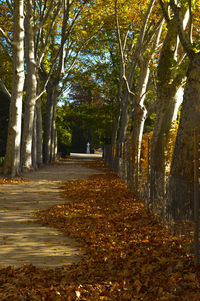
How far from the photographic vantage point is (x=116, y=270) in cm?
513

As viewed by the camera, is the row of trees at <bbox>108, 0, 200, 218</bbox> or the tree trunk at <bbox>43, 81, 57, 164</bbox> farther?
the tree trunk at <bbox>43, 81, 57, 164</bbox>

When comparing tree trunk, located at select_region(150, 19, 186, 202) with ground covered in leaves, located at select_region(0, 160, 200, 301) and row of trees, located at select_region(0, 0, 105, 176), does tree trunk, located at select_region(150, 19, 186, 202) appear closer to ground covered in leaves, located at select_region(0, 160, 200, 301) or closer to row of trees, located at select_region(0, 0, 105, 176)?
ground covered in leaves, located at select_region(0, 160, 200, 301)

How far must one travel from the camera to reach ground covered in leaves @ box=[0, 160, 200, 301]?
13.9 feet

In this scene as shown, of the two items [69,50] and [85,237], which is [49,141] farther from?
[85,237]

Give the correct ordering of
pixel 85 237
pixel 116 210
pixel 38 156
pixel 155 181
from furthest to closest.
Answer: pixel 38 156 < pixel 116 210 < pixel 155 181 < pixel 85 237

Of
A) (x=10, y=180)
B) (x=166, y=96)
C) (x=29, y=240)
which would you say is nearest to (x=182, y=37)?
(x=166, y=96)

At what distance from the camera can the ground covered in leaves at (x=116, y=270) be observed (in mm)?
4250

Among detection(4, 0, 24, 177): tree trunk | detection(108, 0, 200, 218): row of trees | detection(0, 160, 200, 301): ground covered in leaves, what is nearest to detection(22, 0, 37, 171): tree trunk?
detection(4, 0, 24, 177): tree trunk

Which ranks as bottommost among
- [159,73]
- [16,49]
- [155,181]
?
[155,181]

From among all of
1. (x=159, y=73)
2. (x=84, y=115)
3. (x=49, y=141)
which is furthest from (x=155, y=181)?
(x=84, y=115)

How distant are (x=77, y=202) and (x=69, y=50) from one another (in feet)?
68.6

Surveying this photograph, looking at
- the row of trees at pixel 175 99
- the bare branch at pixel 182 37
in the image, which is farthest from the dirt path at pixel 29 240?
the bare branch at pixel 182 37

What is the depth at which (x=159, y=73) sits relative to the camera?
11.6 m

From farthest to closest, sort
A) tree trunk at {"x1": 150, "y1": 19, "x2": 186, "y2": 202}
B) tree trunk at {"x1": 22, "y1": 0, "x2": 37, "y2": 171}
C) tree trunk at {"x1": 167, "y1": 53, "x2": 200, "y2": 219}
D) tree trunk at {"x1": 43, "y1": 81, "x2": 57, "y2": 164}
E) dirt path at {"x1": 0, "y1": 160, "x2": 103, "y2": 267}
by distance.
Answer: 1. tree trunk at {"x1": 43, "y1": 81, "x2": 57, "y2": 164}
2. tree trunk at {"x1": 22, "y1": 0, "x2": 37, "y2": 171}
3. tree trunk at {"x1": 150, "y1": 19, "x2": 186, "y2": 202}
4. tree trunk at {"x1": 167, "y1": 53, "x2": 200, "y2": 219}
5. dirt path at {"x1": 0, "y1": 160, "x2": 103, "y2": 267}
